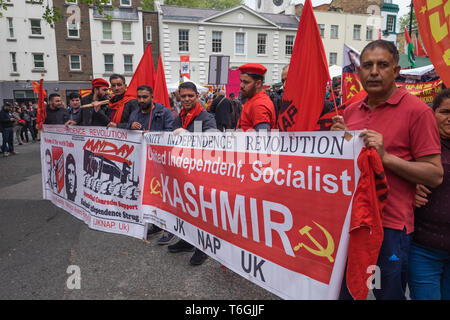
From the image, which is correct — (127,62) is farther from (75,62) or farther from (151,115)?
(151,115)

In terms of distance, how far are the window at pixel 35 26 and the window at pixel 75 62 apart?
3.46 m

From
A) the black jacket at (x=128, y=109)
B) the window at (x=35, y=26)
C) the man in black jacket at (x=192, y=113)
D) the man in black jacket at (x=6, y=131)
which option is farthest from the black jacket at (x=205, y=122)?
the window at (x=35, y=26)

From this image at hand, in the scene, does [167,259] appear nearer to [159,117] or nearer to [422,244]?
[159,117]

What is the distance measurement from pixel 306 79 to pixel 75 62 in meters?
34.0

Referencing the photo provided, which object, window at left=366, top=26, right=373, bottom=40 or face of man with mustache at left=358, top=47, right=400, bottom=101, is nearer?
face of man with mustache at left=358, top=47, right=400, bottom=101

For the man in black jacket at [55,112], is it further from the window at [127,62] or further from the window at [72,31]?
the window at [72,31]

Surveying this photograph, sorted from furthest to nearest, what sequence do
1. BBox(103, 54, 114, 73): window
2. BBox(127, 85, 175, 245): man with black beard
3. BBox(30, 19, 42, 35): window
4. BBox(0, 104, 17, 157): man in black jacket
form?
BBox(103, 54, 114, 73): window, BBox(30, 19, 42, 35): window, BBox(0, 104, 17, 157): man in black jacket, BBox(127, 85, 175, 245): man with black beard

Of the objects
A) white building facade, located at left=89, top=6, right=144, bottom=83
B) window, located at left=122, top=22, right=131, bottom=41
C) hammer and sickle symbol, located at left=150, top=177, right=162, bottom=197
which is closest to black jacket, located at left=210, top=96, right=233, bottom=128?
hammer and sickle symbol, located at left=150, top=177, right=162, bottom=197

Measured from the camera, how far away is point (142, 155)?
370 centimetres

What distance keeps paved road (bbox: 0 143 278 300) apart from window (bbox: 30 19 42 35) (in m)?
31.3

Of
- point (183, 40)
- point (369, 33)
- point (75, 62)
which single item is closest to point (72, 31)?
point (75, 62)

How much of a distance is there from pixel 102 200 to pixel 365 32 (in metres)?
39.9

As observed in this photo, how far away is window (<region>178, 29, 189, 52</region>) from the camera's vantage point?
102 feet

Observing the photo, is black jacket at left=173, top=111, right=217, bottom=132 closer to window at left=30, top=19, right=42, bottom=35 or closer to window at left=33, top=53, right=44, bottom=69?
window at left=33, top=53, right=44, bottom=69
